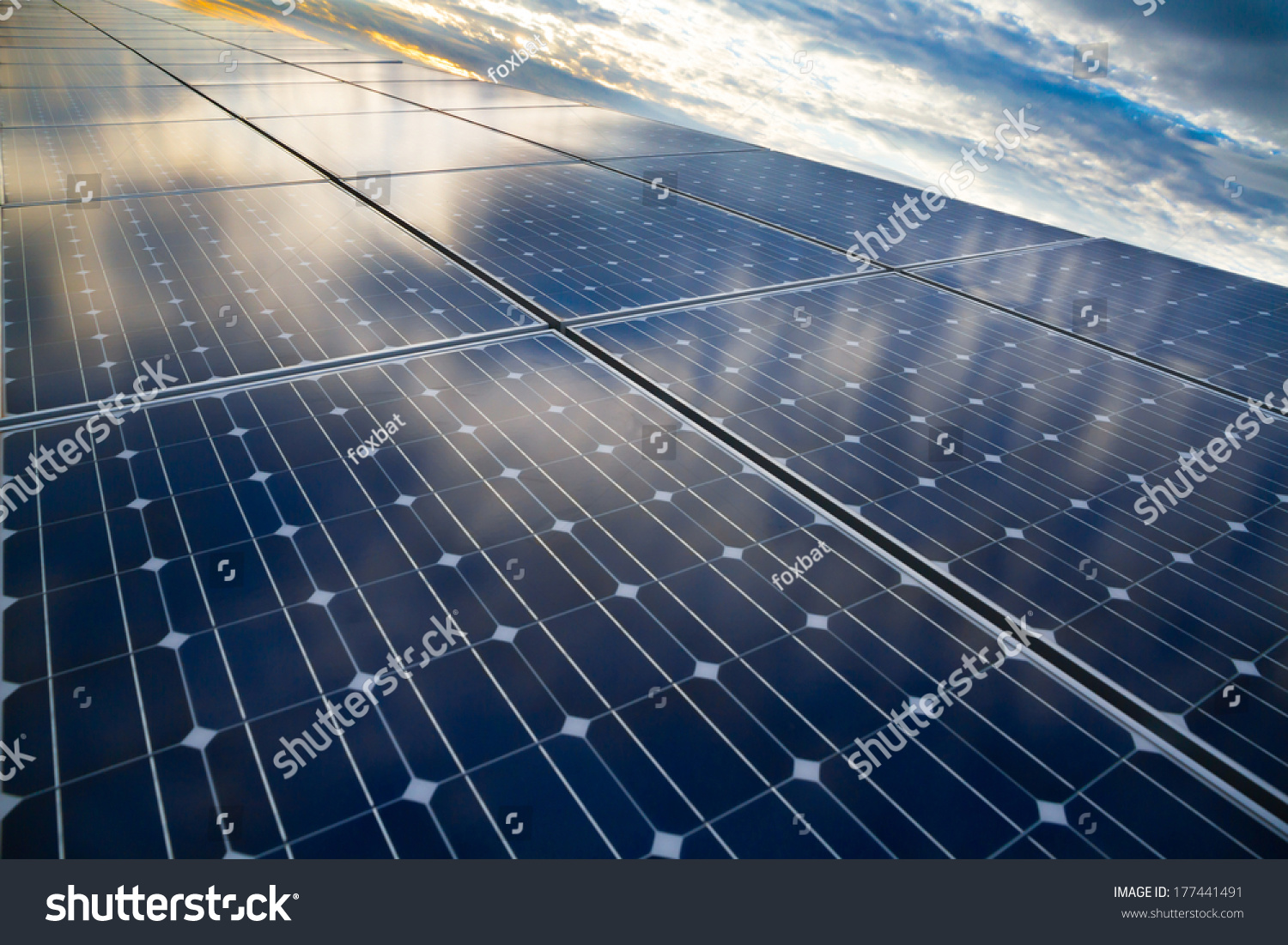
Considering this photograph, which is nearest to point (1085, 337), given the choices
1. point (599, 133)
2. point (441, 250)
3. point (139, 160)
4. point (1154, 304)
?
point (1154, 304)

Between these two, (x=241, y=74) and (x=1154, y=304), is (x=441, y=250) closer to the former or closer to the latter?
(x=1154, y=304)

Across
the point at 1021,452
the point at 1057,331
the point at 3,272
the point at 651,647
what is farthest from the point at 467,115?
the point at 651,647

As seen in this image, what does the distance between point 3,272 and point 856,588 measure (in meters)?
9.61

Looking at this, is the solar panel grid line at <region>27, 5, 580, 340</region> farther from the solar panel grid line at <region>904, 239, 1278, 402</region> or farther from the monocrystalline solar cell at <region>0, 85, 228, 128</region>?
the solar panel grid line at <region>904, 239, 1278, 402</region>

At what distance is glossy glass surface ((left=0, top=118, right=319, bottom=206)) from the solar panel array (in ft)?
4.89

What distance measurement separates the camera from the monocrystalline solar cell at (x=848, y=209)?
43.1 feet

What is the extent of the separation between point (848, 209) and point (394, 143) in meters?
9.70

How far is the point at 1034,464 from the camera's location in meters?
6.66

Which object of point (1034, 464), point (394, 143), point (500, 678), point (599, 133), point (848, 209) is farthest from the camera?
point (599, 133)

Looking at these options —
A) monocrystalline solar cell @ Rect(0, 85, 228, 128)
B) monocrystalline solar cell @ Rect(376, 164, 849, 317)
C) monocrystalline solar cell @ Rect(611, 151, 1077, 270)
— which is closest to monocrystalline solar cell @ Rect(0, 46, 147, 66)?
monocrystalline solar cell @ Rect(0, 85, 228, 128)

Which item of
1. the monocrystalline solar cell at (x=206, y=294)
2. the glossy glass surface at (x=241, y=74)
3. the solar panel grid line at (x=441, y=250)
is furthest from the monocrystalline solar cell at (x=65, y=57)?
the monocrystalline solar cell at (x=206, y=294)

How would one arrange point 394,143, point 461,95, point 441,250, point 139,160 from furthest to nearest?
point 461,95 → point 394,143 → point 139,160 → point 441,250

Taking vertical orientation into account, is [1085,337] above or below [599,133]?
above

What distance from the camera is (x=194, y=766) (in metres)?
3.53
